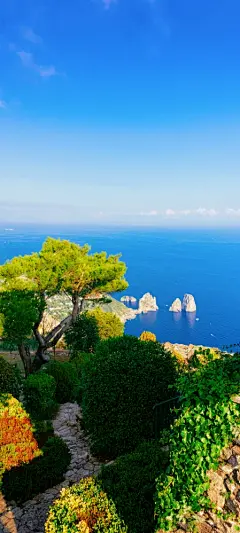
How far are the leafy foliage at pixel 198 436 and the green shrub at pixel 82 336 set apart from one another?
53.7 ft

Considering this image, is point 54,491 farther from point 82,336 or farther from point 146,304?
point 146,304

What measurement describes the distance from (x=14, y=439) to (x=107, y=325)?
17.9 m

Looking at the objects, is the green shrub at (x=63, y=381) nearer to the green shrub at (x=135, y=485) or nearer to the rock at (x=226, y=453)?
the green shrub at (x=135, y=485)

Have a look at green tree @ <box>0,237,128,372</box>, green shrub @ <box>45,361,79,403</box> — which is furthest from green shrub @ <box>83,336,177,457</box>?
green tree @ <box>0,237,128,372</box>

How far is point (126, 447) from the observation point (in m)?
7.65

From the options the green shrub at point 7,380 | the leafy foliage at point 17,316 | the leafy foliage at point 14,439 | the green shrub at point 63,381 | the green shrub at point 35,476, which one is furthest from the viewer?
the leafy foliage at point 17,316

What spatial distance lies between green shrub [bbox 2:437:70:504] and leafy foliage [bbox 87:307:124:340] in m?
17.0

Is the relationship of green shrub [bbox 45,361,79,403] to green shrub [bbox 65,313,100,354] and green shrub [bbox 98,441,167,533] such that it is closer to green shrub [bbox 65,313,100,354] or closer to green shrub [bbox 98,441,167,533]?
green shrub [bbox 65,313,100,354]

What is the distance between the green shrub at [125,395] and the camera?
7.58m

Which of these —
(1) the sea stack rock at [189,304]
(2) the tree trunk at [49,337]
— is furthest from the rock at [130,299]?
(2) the tree trunk at [49,337]

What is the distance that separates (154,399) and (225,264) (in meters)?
169

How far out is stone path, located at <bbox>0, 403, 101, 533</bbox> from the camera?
20.9 ft

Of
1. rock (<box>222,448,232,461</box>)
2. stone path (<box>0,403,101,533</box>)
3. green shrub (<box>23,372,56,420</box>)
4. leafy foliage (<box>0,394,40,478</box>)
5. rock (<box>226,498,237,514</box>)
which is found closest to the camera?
rock (<box>226,498,237,514</box>)

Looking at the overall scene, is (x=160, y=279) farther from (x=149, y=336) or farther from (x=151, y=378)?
(x=151, y=378)
